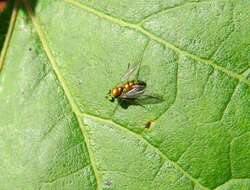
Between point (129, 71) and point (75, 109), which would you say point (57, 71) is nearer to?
point (75, 109)

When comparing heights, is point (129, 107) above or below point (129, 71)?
below

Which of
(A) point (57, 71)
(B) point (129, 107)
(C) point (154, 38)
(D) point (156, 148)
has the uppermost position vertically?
(C) point (154, 38)

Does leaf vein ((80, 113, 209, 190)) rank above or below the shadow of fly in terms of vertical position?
below

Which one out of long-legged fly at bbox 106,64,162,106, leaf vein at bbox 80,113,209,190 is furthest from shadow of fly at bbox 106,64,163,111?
leaf vein at bbox 80,113,209,190

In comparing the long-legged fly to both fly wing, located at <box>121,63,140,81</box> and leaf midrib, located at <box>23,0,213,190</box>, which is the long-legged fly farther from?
leaf midrib, located at <box>23,0,213,190</box>

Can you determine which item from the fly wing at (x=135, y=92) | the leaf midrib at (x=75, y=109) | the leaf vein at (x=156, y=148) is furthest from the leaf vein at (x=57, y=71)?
the fly wing at (x=135, y=92)

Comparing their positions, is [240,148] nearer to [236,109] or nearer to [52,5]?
[236,109]

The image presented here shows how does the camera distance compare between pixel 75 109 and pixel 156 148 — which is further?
pixel 75 109

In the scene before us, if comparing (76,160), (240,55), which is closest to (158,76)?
(240,55)

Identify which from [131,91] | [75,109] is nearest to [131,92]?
[131,91]
